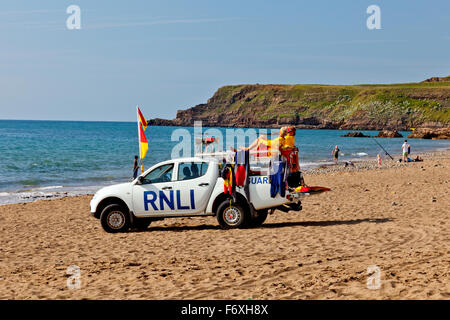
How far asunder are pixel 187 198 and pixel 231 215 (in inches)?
44.9

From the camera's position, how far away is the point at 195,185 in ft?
38.3

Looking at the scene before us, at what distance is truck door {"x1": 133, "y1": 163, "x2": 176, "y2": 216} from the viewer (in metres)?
11.8

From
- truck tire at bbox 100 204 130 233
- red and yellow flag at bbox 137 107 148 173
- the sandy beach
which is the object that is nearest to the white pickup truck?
truck tire at bbox 100 204 130 233

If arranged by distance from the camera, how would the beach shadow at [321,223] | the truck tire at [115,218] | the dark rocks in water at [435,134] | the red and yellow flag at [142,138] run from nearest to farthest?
the truck tire at [115,218] < the beach shadow at [321,223] < the red and yellow flag at [142,138] < the dark rocks in water at [435,134]

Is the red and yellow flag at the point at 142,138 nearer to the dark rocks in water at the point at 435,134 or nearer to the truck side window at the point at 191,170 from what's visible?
the truck side window at the point at 191,170

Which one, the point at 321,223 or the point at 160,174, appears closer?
the point at 160,174

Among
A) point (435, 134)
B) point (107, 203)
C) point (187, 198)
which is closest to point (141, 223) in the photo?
point (107, 203)

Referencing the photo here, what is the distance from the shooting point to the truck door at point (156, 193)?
38.6 feet

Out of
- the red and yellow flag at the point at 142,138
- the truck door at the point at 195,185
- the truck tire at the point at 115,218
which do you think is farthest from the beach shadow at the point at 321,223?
the red and yellow flag at the point at 142,138

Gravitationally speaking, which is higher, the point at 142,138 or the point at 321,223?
the point at 142,138

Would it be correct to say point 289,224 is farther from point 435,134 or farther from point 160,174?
point 435,134

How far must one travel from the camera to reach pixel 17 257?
9750 millimetres
